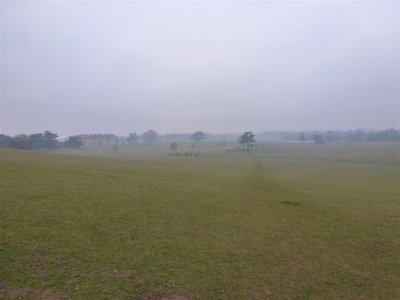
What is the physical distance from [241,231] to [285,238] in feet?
6.07

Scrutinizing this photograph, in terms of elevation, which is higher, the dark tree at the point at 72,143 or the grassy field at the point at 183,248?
the dark tree at the point at 72,143

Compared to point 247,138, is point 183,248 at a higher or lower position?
lower

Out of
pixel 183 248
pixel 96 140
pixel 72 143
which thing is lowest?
pixel 183 248

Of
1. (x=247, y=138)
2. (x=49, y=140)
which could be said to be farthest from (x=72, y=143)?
(x=247, y=138)

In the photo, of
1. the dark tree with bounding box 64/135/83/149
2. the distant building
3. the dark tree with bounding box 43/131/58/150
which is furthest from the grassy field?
the distant building

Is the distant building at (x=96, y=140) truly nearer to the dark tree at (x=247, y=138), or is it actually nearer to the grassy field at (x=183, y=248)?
the dark tree at (x=247, y=138)

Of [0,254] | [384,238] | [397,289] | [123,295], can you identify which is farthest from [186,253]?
[384,238]

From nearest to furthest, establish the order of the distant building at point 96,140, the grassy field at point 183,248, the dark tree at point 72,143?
the grassy field at point 183,248 < the dark tree at point 72,143 < the distant building at point 96,140

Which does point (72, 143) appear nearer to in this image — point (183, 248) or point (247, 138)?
point (247, 138)

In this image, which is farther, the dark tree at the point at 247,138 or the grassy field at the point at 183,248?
the dark tree at the point at 247,138

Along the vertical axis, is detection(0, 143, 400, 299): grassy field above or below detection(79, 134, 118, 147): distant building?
below

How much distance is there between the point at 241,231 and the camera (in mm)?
12594

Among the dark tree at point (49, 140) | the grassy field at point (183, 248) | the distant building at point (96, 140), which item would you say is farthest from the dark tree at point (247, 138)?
the grassy field at point (183, 248)

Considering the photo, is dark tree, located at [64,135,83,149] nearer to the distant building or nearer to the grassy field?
the distant building
